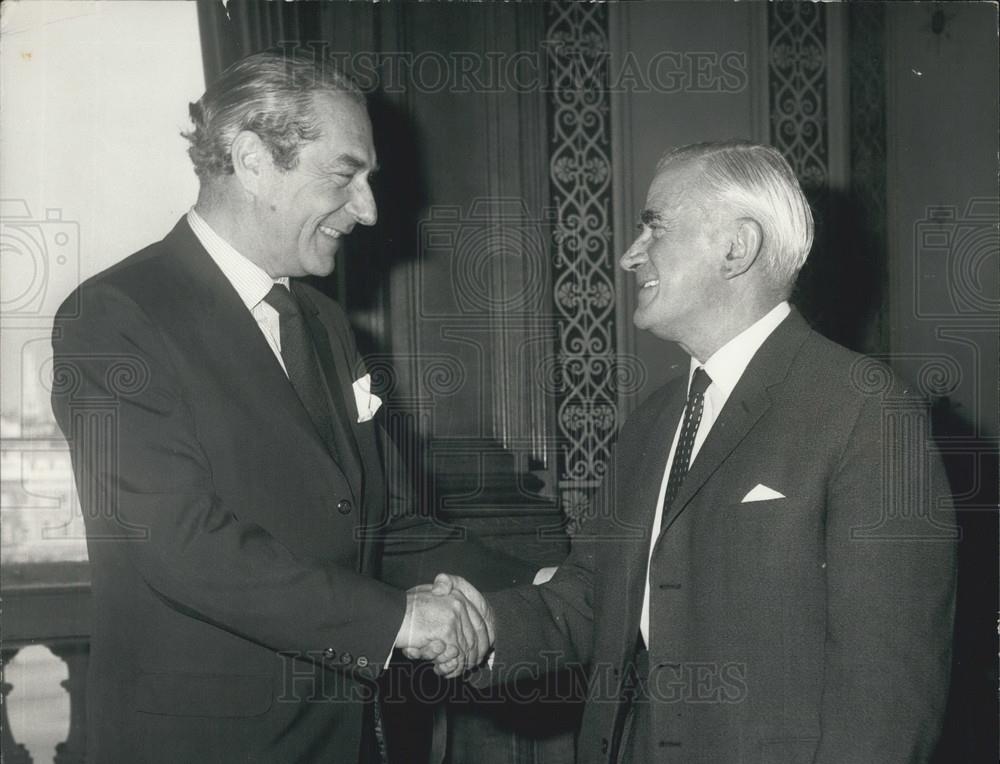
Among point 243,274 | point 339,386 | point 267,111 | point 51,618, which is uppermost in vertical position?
point 267,111

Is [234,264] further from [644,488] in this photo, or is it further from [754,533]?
[754,533]

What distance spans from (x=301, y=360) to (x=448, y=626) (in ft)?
2.22

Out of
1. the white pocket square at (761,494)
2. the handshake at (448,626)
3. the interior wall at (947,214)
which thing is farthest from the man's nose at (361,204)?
the interior wall at (947,214)

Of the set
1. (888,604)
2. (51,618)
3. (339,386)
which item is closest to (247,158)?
(339,386)

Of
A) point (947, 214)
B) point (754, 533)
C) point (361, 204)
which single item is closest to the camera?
point (754, 533)

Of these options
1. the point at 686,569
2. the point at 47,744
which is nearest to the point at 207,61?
the point at 686,569

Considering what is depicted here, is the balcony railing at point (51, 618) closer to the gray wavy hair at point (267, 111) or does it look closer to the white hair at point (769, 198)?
the gray wavy hair at point (267, 111)

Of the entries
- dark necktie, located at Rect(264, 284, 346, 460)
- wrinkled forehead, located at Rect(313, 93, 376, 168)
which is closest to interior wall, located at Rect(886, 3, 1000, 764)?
wrinkled forehead, located at Rect(313, 93, 376, 168)

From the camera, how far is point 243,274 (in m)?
2.39

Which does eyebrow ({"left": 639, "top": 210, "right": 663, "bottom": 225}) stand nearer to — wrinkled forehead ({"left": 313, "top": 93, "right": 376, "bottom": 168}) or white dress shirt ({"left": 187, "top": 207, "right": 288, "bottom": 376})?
wrinkled forehead ({"left": 313, "top": 93, "right": 376, "bottom": 168})

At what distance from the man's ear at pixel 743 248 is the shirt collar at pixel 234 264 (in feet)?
3.31

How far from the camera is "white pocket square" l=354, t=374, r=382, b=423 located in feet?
8.48

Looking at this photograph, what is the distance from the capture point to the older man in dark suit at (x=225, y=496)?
6.97 ft

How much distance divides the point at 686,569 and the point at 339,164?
1.18 meters
